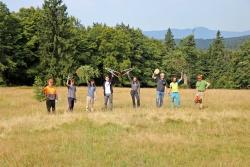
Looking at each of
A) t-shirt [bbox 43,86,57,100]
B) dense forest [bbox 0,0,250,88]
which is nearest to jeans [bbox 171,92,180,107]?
t-shirt [bbox 43,86,57,100]

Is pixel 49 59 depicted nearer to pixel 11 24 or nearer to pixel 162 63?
pixel 11 24

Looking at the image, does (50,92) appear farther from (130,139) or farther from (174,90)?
(130,139)

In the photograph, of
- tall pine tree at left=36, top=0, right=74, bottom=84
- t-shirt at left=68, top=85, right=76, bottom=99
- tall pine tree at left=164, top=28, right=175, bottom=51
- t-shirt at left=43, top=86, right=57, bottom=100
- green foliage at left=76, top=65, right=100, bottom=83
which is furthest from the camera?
tall pine tree at left=164, top=28, right=175, bottom=51

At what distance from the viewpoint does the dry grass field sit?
11875 millimetres

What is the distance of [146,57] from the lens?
89312 millimetres

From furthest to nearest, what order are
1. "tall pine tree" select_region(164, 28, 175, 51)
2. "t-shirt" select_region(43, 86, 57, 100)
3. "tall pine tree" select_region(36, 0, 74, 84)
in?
"tall pine tree" select_region(164, 28, 175, 51)
"tall pine tree" select_region(36, 0, 74, 84)
"t-shirt" select_region(43, 86, 57, 100)

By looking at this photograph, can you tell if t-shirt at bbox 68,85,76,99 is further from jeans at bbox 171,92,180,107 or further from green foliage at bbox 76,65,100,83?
green foliage at bbox 76,65,100,83

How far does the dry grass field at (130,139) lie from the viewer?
39.0 ft

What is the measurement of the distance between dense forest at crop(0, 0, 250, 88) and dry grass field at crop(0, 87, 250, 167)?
45.9m

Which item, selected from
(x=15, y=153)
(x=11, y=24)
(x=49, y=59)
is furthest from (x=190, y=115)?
(x=11, y=24)

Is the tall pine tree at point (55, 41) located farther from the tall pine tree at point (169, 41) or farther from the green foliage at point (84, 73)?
the tall pine tree at point (169, 41)

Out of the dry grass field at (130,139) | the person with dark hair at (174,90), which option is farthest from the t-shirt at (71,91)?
the person with dark hair at (174,90)

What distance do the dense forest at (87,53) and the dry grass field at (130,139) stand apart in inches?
1806

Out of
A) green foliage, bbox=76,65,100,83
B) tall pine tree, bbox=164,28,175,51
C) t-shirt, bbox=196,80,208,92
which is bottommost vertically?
t-shirt, bbox=196,80,208,92
